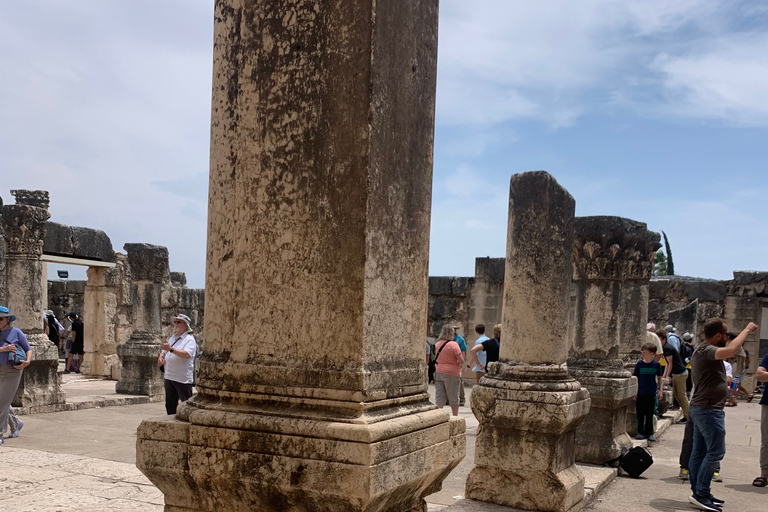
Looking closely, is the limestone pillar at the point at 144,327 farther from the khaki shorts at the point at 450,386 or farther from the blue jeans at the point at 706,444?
the blue jeans at the point at 706,444

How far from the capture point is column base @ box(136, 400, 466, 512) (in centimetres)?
250

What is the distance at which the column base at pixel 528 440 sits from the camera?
591 centimetres

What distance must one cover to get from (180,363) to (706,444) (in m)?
5.42

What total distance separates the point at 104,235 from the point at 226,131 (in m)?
14.8

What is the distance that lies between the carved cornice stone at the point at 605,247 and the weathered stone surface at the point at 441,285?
8.92 meters

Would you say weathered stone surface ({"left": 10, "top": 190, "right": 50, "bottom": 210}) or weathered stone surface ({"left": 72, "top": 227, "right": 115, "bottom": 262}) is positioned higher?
weathered stone surface ({"left": 10, "top": 190, "right": 50, "bottom": 210})

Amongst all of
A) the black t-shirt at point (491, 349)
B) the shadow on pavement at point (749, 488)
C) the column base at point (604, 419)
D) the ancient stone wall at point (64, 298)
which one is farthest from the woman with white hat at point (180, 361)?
the ancient stone wall at point (64, 298)

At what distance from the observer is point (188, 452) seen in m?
2.81

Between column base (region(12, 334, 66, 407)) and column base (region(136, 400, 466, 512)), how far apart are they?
9.24 meters

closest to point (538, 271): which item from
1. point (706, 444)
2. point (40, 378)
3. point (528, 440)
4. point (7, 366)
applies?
point (528, 440)

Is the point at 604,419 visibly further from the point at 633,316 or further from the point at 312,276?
the point at 312,276

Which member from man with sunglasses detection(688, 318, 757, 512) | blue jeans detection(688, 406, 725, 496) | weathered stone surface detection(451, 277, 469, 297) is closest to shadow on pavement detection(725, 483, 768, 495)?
man with sunglasses detection(688, 318, 757, 512)

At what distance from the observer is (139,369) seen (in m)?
13.9

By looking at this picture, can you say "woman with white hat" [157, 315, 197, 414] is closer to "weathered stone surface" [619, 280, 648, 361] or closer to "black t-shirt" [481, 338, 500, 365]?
"black t-shirt" [481, 338, 500, 365]
